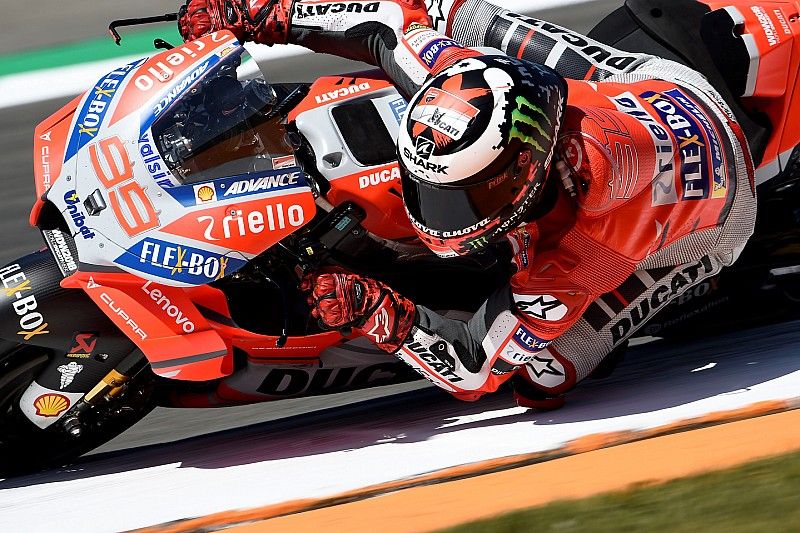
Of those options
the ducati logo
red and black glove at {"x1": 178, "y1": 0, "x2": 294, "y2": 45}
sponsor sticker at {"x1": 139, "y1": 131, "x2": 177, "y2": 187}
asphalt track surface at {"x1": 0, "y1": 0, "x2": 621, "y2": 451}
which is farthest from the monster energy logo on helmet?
asphalt track surface at {"x1": 0, "y1": 0, "x2": 621, "y2": 451}

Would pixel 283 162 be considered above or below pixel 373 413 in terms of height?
above

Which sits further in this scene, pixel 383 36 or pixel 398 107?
pixel 383 36

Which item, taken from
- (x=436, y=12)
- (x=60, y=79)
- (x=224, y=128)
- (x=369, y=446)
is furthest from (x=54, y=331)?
(x=60, y=79)

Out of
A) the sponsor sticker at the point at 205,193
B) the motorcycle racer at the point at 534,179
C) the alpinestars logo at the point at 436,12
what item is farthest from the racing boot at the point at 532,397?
the alpinestars logo at the point at 436,12

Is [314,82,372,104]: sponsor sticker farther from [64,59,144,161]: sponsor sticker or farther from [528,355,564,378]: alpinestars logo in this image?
[528,355,564,378]: alpinestars logo

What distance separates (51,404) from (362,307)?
3.70ft

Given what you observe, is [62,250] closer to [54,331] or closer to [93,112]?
[54,331]

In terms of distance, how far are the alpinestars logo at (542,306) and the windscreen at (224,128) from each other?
937mm

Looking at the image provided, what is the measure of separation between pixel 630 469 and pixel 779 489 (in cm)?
43

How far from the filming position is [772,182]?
461cm

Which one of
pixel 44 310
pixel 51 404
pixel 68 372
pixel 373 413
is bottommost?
pixel 373 413

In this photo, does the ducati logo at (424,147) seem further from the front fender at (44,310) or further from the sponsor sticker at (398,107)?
the front fender at (44,310)

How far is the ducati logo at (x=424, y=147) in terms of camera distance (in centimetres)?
336

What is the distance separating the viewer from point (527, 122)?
342 centimetres
